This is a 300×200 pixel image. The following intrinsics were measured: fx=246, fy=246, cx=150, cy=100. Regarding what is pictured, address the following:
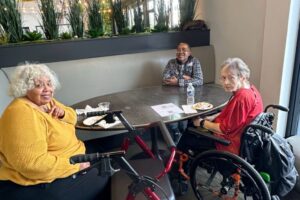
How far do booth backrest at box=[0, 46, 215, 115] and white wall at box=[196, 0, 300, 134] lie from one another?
0.37 m

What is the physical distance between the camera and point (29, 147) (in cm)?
120

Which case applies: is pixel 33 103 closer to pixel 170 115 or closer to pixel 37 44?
pixel 170 115

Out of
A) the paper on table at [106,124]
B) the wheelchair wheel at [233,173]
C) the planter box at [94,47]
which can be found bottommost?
the wheelchair wheel at [233,173]

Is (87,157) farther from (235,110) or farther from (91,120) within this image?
(235,110)

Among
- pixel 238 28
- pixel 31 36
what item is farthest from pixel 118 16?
pixel 238 28

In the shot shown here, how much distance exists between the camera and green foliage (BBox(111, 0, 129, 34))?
9.70 ft

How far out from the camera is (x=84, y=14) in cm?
288

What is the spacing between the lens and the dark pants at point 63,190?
51.8 inches

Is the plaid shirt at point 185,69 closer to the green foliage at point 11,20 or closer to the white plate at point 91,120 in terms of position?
the white plate at point 91,120

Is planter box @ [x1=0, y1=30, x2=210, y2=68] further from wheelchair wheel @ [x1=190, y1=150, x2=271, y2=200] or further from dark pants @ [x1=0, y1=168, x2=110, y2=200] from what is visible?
wheelchair wheel @ [x1=190, y1=150, x2=271, y2=200]

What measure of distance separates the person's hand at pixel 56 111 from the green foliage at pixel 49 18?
1422 mm

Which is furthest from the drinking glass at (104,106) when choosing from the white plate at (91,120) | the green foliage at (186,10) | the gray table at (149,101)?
the green foliage at (186,10)

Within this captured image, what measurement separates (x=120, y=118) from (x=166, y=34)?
177 centimetres

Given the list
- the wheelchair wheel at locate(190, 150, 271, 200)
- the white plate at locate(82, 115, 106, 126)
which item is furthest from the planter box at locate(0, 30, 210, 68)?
the wheelchair wheel at locate(190, 150, 271, 200)
